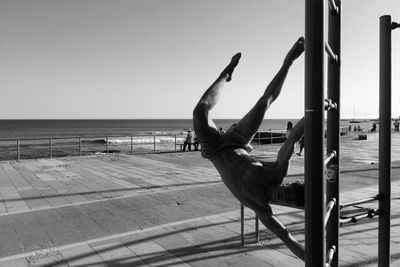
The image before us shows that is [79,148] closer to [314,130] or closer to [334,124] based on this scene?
[334,124]

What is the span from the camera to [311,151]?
1365 mm

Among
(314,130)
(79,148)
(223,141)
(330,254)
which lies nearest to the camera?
(314,130)


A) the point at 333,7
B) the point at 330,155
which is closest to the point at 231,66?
the point at 333,7

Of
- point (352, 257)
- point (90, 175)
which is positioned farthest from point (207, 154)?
point (90, 175)

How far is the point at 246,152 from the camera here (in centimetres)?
218

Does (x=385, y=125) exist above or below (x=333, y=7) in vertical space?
below

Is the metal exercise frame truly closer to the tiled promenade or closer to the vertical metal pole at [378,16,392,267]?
the vertical metal pole at [378,16,392,267]

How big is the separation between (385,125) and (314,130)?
1237 mm

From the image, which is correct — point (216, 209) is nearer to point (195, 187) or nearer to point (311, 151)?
point (195, 187)

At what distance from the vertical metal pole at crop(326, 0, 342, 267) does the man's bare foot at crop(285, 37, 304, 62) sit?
6.2 inches

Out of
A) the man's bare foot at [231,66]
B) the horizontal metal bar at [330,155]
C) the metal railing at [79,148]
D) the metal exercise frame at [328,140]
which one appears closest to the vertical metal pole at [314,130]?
the metal exercise frame at [328,140]

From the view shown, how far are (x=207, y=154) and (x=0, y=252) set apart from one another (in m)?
4.87

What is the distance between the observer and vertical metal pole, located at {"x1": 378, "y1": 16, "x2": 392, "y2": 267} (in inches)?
91.0

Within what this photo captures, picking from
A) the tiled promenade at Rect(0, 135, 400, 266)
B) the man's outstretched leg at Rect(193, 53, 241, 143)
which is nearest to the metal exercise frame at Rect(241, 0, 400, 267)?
the man's outstretched leg at Rect(193, 53, 241, 143)
